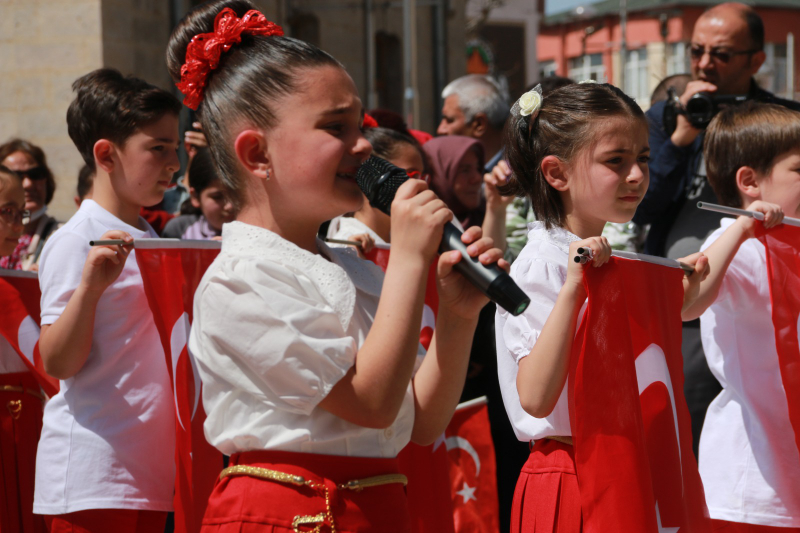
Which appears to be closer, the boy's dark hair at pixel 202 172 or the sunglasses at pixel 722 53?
the sunglasses at pixel 722 53

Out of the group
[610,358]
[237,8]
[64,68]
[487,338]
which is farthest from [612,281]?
[64,68]

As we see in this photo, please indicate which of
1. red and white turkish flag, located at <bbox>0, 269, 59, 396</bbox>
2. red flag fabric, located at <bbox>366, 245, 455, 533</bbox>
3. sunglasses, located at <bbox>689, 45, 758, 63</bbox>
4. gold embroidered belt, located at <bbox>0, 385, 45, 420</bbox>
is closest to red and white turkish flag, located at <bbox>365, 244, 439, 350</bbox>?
red flag fabric, located at <bbox>366, 245, 455, 533</bbox>

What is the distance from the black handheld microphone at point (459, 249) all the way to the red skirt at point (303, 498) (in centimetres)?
49

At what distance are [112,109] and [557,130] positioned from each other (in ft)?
4.59

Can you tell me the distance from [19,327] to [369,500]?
6.59 ft

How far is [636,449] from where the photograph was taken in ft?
7.47

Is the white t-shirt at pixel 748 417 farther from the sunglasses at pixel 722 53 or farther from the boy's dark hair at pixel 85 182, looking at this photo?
the boy's dark hair at pixel 85 182

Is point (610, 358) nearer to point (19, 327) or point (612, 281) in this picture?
point (612, 281)

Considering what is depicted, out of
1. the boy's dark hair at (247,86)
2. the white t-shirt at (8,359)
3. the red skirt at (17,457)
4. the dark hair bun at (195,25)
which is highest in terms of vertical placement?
the dark hair bun at (195,25)

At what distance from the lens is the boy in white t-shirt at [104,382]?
272 centimetres

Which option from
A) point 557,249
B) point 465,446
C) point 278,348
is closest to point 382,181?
point 278,348

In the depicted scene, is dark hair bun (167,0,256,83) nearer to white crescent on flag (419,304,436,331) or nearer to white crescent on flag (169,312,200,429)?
white crescent on flag (169,312,200,429)

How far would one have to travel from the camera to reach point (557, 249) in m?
2.52

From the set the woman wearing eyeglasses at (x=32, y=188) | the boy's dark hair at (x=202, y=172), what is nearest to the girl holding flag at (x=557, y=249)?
the boy's dark hair at (x=202, y=172)
